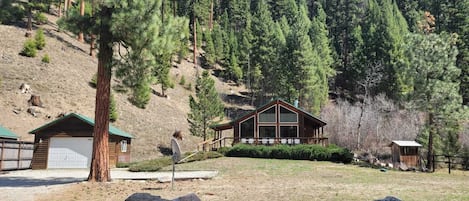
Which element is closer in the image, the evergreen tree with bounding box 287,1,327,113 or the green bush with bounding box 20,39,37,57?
the green bush with bounding box 20,39,37,57

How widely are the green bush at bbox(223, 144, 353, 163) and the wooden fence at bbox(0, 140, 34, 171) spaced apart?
40.4 feet

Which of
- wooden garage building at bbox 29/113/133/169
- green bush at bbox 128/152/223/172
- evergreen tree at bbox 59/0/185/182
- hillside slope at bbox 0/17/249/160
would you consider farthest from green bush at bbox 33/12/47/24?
evergreen tree at bbox 59/0/185/182

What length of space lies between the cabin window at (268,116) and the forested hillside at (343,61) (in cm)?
839

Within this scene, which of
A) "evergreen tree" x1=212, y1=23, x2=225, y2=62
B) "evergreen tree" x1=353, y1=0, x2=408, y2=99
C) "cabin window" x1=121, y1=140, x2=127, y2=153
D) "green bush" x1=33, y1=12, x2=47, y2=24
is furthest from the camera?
"evergreen tree" x1=212, y1=23, x2=225, y2=62

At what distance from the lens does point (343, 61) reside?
192 ft

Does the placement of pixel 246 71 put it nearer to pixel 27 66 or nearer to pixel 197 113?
pixel 197 113

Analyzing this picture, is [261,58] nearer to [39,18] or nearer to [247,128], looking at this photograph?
[247,128]

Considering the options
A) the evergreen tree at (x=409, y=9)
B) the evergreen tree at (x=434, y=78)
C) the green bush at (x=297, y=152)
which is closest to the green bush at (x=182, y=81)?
the green bush at (x=297, y=152)

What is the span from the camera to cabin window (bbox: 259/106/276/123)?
3142 cm

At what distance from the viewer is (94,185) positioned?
12109 millimetres

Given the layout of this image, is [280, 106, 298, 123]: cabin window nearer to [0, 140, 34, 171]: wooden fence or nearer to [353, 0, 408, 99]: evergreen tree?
[353, 0, 408, 99]: evergreen tree

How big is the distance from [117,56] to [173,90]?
112 feet

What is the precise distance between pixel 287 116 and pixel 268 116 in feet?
5.15

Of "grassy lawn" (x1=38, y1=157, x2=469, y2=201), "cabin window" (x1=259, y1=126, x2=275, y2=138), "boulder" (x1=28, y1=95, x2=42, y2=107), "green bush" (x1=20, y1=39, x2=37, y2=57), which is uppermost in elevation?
"green bush" (x1=20, y1=39, x2=37, y2=57)
